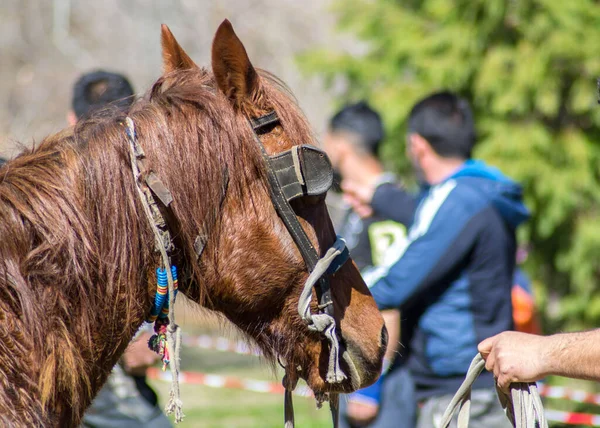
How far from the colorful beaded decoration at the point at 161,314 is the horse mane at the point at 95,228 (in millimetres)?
29

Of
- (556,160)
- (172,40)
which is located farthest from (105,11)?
(172,40)

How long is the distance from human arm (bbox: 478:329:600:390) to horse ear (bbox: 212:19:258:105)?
984 millimetres

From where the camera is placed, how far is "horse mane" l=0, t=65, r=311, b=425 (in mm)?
1731

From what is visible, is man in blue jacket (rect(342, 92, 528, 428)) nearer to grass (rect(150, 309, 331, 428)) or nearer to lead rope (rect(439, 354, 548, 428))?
lead rope (rect(439, 354, 548, 428))

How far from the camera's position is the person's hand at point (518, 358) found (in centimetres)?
196

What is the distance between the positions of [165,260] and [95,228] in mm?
188

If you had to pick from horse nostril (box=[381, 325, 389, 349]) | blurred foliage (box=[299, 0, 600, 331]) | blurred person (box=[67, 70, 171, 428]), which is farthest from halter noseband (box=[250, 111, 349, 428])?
blurred foliage (box=[299, 0, 600, 331])

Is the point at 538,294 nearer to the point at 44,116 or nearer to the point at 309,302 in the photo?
the point at 309,302

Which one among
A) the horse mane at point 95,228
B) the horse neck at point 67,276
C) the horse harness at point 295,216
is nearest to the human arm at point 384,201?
the horse harness at point 295,216

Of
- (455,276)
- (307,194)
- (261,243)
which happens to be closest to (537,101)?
(455,276)

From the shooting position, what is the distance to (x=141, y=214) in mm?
1838

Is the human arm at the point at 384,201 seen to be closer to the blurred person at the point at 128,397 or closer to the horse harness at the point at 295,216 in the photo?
the blurred person at the point at 128,397

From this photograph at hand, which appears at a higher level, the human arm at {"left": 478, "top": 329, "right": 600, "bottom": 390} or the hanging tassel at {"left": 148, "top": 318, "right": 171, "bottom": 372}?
the hanging tassel at {"left": 148, "top": 318, "right": 171, "bottom": 372}

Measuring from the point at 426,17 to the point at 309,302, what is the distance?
18.6ft
